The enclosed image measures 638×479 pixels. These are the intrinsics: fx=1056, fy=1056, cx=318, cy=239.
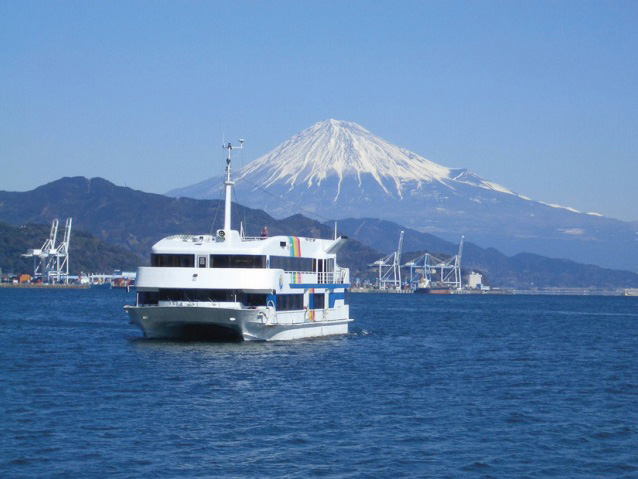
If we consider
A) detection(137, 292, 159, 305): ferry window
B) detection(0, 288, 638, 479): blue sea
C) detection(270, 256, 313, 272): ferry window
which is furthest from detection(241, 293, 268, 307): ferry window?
detection(137, 292, 159, 305): ferry window

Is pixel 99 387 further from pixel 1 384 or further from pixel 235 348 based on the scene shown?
pixel 235 348

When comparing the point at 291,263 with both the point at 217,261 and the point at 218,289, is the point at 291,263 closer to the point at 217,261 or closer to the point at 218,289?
the point at 217,261

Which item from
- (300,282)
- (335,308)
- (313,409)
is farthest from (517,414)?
(335,308)

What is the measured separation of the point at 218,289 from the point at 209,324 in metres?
1.55

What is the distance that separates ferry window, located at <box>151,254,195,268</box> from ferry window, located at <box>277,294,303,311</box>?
426 centimetres

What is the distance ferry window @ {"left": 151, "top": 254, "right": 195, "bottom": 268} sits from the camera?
151 feet

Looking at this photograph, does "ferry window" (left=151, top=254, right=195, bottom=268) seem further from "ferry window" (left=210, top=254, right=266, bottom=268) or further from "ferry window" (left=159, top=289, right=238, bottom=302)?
"ferry window" (left=159, top=289, right=238, bottom=302)

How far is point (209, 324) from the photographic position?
148 feet

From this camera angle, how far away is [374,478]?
73.3 feet

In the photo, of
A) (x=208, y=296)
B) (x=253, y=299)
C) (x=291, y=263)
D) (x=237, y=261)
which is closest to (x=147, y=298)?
(x=208, y=296)

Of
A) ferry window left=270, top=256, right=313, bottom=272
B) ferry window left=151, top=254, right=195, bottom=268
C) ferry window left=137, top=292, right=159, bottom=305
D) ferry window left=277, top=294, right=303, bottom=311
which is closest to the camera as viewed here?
ferry window left=151, top=254, right=195, bottom=268

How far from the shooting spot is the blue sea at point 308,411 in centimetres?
2348

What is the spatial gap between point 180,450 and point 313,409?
22.6ft

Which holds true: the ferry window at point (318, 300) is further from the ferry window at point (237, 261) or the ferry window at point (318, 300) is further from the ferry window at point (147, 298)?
the ferry window at point (147, 298)
